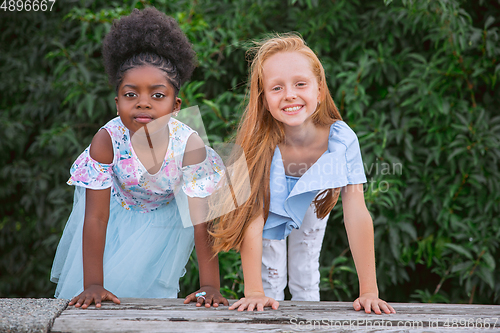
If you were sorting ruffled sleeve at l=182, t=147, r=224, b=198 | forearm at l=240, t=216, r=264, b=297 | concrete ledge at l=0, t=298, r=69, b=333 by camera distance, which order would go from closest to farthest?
concrete ledge at l=0, t=298, r=69, b=333 < forearm at l=240, t=216, r=264, b=297 < ruffled sleeve at l=182, t=147, r=224, b=198

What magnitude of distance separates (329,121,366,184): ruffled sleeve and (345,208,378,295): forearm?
0.14m

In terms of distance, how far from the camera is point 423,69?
95.3 inches

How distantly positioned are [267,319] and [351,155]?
2.31ft

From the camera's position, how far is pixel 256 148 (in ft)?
5.97

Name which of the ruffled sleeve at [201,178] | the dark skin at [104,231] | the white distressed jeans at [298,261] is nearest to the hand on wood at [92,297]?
the dark skin at [104,231]

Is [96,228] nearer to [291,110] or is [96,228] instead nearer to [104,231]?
[104,231]

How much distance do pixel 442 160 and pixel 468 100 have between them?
0.41 metres

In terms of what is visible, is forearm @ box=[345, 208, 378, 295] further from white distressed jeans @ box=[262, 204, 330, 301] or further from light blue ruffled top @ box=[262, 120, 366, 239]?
white distressed jeans @ box=[262, 204, 330, 301]

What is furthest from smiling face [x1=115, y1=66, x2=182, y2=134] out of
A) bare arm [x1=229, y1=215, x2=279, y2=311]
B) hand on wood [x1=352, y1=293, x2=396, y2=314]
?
hand on wood [x1=352, y1=293, x2=396, y2=314]

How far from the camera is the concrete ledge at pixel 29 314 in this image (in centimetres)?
132

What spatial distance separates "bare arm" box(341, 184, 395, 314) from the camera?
1.61 m

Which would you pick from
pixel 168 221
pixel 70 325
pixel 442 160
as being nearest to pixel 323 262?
pixel 442 160

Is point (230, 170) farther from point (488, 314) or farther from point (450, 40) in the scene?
point (450, 40)

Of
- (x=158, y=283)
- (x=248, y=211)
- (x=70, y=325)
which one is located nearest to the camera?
(x=70, y=325)
